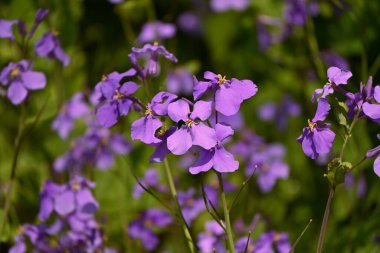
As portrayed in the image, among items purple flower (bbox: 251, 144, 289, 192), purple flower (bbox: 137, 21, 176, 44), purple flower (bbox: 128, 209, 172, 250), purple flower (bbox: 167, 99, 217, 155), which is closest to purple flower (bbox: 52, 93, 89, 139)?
purple flower (bbox: 137, 21, 176, 44)

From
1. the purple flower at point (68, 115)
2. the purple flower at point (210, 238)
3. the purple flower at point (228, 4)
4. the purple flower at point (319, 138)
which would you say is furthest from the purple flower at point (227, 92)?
the purple flower at point (228, 4)

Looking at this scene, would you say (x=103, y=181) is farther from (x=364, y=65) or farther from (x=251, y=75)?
(x=364, y=65)

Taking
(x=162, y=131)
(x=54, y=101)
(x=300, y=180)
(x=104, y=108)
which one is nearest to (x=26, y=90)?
(x=104, y=108)

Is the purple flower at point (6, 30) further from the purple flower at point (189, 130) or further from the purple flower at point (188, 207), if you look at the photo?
the purple flower at point (188, 207)

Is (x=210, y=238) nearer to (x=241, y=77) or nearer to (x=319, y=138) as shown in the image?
(x=319, y=138)

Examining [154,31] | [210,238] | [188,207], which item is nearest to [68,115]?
[154,31]

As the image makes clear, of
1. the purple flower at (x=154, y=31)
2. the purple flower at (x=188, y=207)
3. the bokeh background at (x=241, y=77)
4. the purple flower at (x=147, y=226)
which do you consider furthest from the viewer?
the purple flower at (x=154, y=31)
